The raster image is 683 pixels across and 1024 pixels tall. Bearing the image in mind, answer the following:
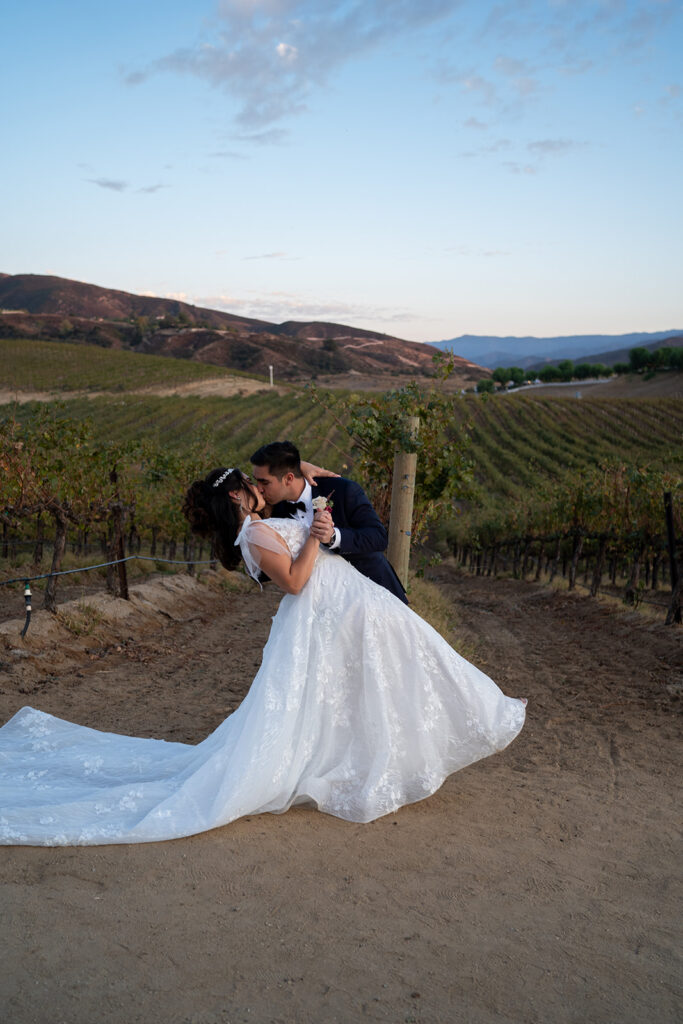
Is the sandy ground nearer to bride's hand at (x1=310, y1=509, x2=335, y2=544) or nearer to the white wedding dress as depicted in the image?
the white wedding dress

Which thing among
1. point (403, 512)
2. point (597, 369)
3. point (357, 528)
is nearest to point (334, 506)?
point (357, 528)

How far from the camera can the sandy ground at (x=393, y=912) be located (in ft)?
7.24

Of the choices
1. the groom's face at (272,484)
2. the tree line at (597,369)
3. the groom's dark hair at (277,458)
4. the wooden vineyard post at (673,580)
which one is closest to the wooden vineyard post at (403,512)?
the groom's face at (272,484)

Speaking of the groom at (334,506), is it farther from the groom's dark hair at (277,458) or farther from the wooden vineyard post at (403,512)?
the wooden vineyard post at (403,512)

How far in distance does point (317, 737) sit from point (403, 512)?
3518mm

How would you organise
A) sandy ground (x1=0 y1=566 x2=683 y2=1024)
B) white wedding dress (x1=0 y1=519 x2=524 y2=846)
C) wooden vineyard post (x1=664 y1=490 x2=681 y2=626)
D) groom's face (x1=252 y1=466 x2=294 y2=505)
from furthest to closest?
wooden vineyard post (x1=664 y1=490 x2=681 y2=626)
groom's face (x1=252 y1=466 x2=294 y2=505)
white wedding dress (x1=0 y1=519 x2=524 y2=846)
sandy ground (x1=0 y1=566 x2=683 y2=1024)

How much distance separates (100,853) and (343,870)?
3.33ft

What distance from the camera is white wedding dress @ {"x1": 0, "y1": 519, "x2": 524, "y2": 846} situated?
10.8ft

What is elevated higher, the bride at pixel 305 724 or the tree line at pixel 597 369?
the tree line at pixel 597 369

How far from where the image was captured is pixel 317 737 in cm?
350

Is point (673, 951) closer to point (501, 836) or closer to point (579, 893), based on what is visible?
point (579, 893)

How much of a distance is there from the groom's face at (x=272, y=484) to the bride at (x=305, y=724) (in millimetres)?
64

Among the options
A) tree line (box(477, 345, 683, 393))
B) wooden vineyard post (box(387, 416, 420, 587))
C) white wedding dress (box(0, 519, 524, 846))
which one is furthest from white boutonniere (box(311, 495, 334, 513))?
tree line (box(477, 345, 683, 393))

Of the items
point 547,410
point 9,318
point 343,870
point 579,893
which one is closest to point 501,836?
point 579,893
